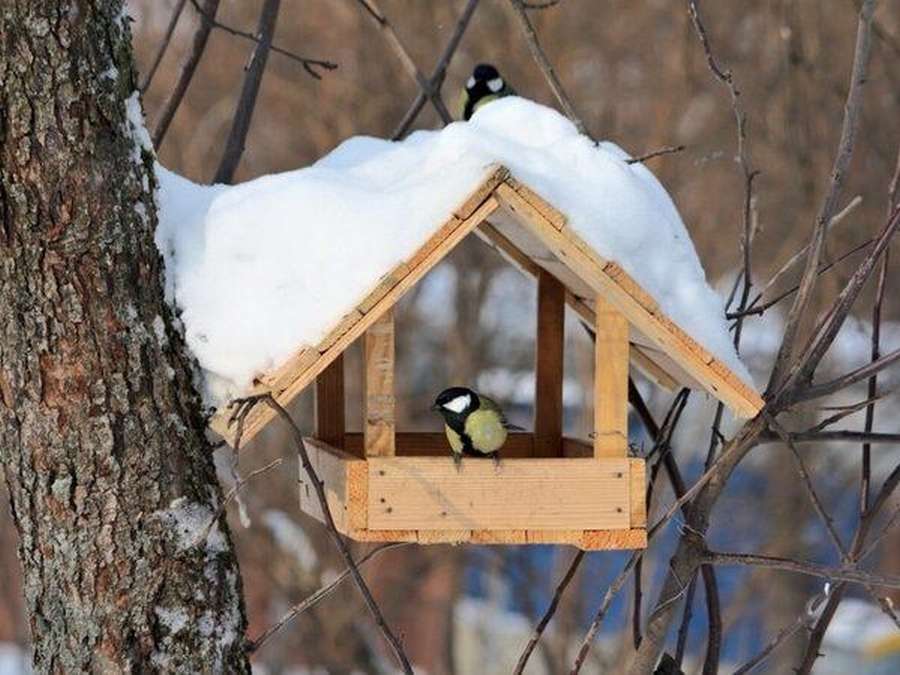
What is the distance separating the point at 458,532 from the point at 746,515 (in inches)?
300

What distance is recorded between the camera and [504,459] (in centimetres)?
253

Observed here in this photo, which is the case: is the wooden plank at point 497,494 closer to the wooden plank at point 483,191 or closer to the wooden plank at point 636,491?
the wooden plank at point 636,491

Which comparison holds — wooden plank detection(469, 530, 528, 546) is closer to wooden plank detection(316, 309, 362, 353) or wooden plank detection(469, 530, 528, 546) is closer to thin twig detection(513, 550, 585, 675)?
thin twig detection(513, 550, 585, 675)

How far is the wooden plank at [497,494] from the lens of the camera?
8.11 feet

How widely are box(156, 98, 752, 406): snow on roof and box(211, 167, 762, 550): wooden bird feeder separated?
1.1 inches

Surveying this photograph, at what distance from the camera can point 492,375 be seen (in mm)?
8656

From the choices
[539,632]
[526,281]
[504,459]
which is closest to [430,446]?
[504,459]

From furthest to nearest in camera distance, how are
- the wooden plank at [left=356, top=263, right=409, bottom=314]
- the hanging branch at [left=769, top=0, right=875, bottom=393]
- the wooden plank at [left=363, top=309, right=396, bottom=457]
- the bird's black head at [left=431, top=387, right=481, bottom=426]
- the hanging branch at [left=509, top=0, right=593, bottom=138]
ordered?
the hanging branch at [left=509, top=0, right=593, bottom=138] → the bird's black head at [left=431, top=387, right=481, bottom=426] → the wooden plank at [left=363, top=309, right=396, bottom=457] → the wooden plank at [left=356, top=263, right=409, bottom=314] → the hanging branch at [left=769, top=0, right=875, bottom=393]

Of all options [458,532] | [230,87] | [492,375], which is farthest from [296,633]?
[458,532]

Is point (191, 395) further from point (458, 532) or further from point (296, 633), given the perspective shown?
point (296, 633)

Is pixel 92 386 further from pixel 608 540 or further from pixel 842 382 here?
pixel 842 382

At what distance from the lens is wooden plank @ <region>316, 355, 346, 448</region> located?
308 cm

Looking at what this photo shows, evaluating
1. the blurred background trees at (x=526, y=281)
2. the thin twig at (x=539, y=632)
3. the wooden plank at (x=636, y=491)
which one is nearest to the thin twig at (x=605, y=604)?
the thin twig at (x=539, y=632)

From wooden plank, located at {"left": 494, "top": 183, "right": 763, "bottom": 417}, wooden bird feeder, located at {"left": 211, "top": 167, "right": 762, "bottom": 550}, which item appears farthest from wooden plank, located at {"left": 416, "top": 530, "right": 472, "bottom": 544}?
wooden plank, located at {"left": 494, "top": 183, "right": 763, "bottom": 417}
